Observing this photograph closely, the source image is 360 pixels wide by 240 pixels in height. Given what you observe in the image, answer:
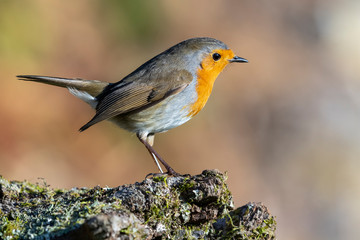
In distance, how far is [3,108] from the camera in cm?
680

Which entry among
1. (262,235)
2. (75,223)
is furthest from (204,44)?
(75,223)

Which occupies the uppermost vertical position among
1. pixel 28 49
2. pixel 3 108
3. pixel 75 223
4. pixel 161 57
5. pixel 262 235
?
pixel 28 49

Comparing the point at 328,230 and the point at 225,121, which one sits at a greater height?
the point at 225,121

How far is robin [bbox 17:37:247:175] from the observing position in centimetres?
446

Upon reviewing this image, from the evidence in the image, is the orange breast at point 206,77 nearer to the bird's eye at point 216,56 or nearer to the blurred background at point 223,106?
the bird's eye at point 216,56

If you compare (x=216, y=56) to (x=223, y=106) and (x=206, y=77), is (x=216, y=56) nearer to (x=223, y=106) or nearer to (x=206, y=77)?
(x=206, y=77)

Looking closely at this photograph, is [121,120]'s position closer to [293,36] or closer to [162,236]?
[162,236]

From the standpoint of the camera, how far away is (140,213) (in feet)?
8.95

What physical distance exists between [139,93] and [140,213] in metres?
2.05

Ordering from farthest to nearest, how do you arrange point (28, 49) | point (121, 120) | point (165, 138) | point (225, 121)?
1. point (225, 121)
2. point (165, 138)
3. point (28, 49)
4. point (121, 120)

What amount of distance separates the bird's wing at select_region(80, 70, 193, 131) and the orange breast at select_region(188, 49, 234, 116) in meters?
0.13

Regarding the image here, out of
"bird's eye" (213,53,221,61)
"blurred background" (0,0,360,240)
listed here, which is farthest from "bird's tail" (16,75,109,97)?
"blurred background" (0,0,360,240)

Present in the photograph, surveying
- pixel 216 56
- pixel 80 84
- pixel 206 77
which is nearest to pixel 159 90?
pixel 206 77

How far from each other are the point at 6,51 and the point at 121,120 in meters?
3.36
